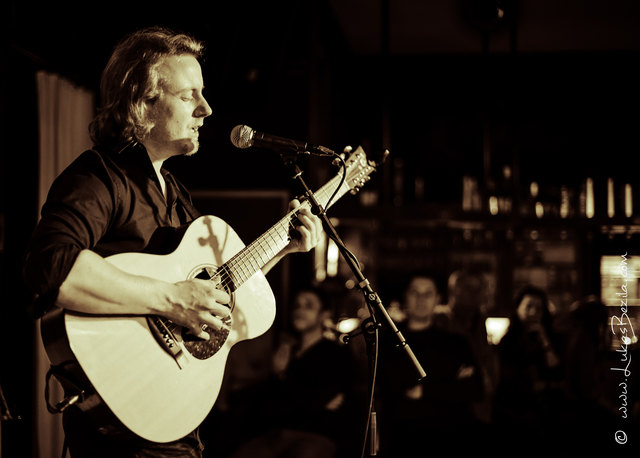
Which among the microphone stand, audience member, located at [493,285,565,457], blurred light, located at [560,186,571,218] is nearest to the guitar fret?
the microphone stand

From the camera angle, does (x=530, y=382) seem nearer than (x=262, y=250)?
No

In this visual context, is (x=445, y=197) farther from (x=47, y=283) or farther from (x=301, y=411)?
(x=47, y=283)

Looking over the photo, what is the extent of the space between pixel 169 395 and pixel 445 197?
562cm

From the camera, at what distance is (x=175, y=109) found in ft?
6.26

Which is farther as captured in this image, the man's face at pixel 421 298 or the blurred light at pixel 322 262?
the blurred light at pixel 322 262

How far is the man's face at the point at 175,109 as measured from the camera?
191cm

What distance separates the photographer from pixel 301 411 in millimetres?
3959

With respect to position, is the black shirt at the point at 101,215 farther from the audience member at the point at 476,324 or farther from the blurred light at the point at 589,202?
the blurred light at the point at 589,202

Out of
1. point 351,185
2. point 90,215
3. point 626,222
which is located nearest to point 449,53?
point 626,222

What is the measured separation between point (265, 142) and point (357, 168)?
479 millimetres

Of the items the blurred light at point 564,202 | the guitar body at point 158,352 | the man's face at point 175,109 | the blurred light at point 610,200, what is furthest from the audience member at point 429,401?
the blurred light at point 610,200

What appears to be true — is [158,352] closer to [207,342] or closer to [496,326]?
[207,342]

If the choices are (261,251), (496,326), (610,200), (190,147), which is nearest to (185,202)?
(190,147)

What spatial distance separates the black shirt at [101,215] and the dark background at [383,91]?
1994mm
